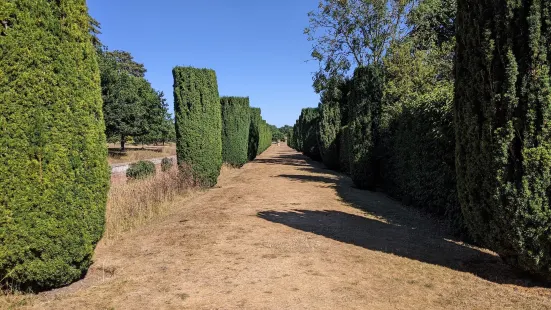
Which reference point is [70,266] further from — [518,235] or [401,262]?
[518,235]

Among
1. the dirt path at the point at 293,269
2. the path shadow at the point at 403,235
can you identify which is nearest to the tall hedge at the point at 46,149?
the dirt path at the point at 293,269

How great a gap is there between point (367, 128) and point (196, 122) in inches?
227

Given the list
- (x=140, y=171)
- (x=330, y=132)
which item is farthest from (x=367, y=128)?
(x=330, y=132)

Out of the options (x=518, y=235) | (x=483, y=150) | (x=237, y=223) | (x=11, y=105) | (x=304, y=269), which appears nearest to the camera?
(x=11, y=105)

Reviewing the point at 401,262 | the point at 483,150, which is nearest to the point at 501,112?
the point at 483,150

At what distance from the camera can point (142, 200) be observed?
789 cm

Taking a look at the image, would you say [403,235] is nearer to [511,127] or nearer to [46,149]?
[511,127]

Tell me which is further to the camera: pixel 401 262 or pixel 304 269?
pixel 401 262

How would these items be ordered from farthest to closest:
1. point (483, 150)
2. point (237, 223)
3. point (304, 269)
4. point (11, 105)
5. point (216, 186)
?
point (216, 186) < point (237, 223) < point (304, 269) < point (483, 150) < point (11, 105)

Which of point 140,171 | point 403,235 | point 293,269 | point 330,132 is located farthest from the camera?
point 330,132

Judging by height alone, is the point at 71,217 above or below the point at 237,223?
above

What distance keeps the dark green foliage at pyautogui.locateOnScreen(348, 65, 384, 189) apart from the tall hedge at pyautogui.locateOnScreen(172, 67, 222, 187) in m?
4.95

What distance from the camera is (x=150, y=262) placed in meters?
4.47

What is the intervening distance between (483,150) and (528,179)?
1.73ft
